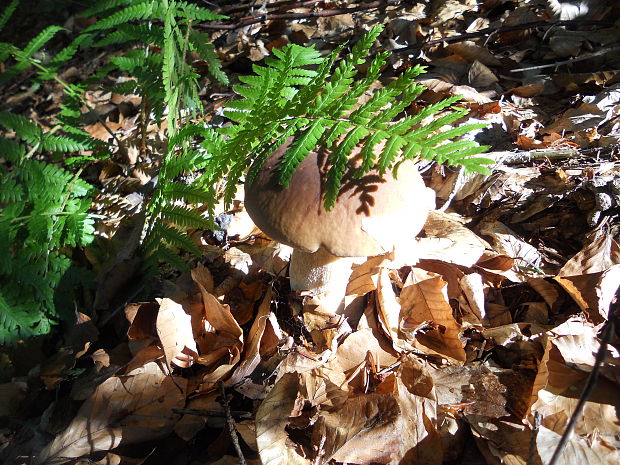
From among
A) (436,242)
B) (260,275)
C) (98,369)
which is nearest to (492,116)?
(436,242)

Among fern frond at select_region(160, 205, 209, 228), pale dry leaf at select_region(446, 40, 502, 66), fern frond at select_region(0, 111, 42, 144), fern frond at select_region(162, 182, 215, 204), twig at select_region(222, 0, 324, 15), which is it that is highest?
twig at select_region(222, 0, 324, 15)

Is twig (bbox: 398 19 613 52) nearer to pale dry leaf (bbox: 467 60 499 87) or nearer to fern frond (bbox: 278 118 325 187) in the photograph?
pale dry leaf (bbox: 467 60 499 87)

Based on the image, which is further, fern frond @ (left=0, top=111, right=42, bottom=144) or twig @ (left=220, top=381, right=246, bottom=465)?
fern frond @ (left=0, top=111, right=42, bottom=144)

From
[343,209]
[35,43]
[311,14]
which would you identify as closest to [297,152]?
[343,209]

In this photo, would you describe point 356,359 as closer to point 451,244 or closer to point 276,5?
point 451,244

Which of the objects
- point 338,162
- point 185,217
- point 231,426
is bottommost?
point 231,426

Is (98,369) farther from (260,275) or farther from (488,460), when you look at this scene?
(488,460)

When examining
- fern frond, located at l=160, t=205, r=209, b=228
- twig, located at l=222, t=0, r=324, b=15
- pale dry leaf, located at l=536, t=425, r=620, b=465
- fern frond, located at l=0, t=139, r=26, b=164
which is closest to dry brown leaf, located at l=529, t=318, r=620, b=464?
pale dry leaf, located at l=536, t=425, r=620, b=465
